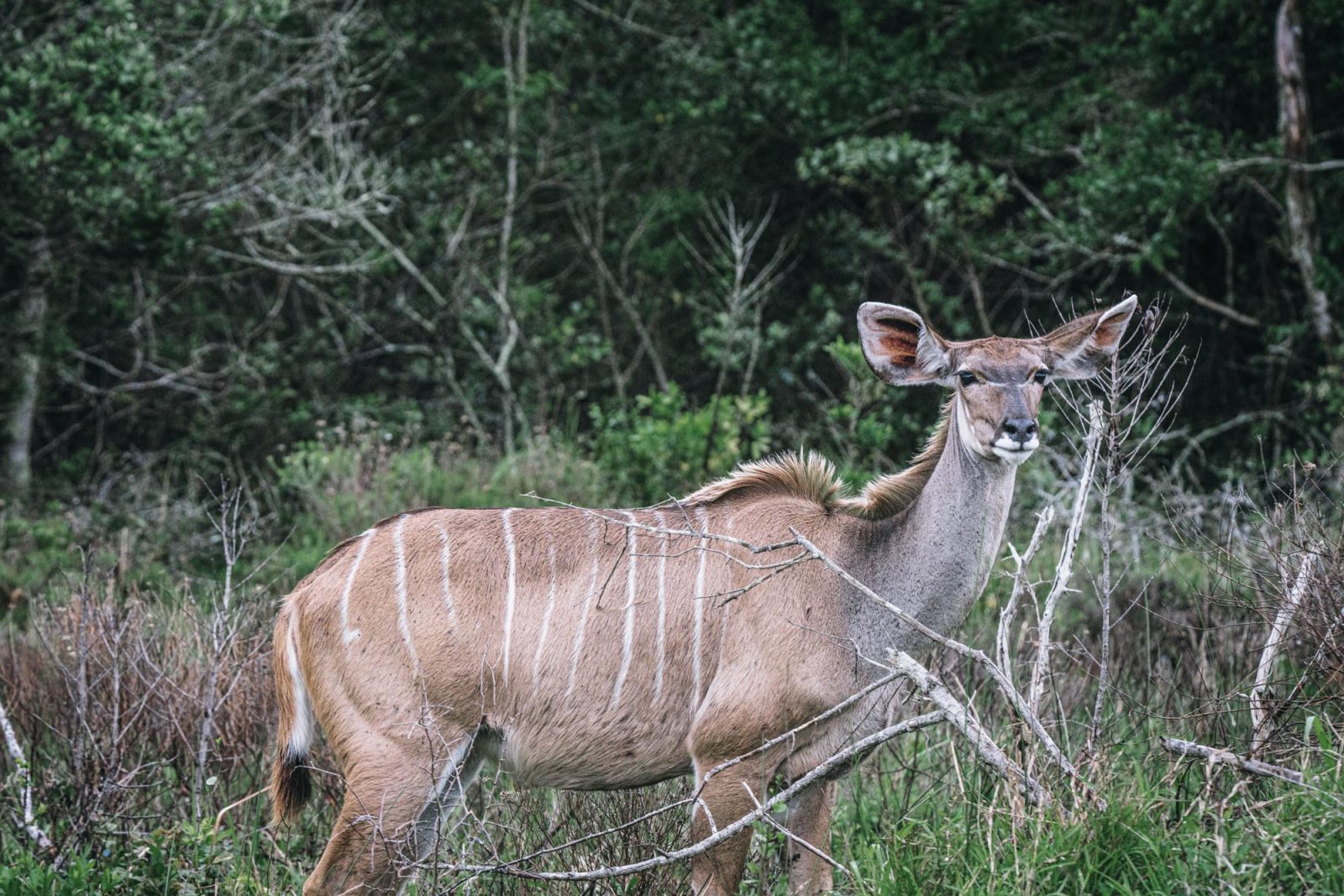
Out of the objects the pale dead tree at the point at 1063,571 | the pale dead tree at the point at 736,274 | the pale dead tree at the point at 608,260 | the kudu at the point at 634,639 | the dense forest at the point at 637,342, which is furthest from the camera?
the pale dead tree at the point at 608,260

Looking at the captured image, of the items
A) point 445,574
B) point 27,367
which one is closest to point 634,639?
point 445,574

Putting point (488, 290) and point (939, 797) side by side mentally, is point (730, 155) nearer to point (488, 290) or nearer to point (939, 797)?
point (488, 290)

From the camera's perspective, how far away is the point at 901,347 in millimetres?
3979

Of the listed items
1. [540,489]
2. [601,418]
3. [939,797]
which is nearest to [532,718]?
[939,797]

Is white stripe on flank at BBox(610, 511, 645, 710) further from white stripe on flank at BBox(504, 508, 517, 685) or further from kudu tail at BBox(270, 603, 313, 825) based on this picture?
kudu tail at BBox(270, 603, 313, 825)

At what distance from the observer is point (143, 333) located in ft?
36.4

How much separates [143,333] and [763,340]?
4990mm

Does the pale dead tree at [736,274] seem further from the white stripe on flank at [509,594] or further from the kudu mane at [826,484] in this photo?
the white stripe on flank at [509,594]

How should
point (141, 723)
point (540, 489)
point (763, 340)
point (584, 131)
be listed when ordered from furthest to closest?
point (584, 131) → point (763, 340) → point (540, 489) → point (141, 723)

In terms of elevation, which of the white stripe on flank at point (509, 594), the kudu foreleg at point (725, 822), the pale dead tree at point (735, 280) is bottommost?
the pale dead tree at point (735, 280)

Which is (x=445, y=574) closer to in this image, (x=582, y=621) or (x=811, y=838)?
(x=582, y=621)

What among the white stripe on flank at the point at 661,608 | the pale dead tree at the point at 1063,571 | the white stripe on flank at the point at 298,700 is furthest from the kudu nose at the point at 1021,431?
the white stripe on flank at the point at 298,700

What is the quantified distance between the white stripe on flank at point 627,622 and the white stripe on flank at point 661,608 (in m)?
0.07

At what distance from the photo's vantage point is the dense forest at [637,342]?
3.78 m
